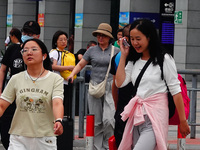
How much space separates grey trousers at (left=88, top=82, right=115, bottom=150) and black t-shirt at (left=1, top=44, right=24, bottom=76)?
1.66 metres

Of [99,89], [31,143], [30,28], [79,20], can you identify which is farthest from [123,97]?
[79,20]

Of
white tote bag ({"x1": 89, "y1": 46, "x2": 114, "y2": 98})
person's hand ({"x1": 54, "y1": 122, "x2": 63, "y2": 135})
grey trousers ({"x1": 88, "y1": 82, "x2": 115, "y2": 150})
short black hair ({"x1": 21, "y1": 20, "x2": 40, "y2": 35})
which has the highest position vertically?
short black hair ({"x1": 21, "y1": 20, "x2": 40, "y2": 35})

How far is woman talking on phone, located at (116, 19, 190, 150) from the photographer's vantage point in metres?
5.01

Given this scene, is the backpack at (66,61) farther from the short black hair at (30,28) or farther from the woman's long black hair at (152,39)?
the woman's long black hair at (152,39)

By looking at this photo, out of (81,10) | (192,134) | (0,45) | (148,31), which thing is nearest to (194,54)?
(81,10)

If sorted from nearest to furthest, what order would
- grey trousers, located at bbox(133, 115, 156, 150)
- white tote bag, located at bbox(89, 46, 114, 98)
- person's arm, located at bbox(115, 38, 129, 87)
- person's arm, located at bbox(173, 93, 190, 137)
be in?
grey trousers, located at bbox(133, 115, 156, 150) → person's arm, located at bbox(173, 93, 190, 137) → person's arm, located at bbox(115, 38, 129, 87) → white tote bag, located at bbox(89, 46, 114, 98)

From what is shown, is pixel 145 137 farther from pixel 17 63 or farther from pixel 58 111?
pixel 17 63

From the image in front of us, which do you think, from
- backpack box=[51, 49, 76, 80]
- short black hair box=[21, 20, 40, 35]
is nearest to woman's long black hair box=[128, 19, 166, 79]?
short black hair box=[21, 20, 40, 35]

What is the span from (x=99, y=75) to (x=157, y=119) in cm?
300

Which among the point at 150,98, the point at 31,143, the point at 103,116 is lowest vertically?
the point at 103,116

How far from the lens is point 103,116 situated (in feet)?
26.3

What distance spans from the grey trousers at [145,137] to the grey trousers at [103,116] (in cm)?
282

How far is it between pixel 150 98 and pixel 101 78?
2.94m

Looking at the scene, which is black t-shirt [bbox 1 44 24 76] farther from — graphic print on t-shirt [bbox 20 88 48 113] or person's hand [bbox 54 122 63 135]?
person's hand [bbox 54 122 63 135]
